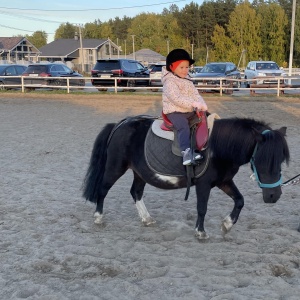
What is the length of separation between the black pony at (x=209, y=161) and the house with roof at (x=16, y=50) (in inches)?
2566

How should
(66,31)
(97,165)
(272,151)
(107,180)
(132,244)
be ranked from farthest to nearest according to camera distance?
(66,31)
(97,165)
(107,180)
(132,244)
(272,151)

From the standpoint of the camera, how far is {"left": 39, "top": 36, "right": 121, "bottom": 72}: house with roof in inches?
2842

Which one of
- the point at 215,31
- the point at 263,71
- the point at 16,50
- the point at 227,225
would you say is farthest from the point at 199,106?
the point at 215,31

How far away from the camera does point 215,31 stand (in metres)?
73.9

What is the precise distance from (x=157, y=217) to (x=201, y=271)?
4.86 ft

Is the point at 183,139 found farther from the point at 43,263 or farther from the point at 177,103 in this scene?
the point at 43,263

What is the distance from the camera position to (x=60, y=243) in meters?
4.21

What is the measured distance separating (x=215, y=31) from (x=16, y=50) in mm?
35827

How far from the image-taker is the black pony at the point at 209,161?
3662 mm

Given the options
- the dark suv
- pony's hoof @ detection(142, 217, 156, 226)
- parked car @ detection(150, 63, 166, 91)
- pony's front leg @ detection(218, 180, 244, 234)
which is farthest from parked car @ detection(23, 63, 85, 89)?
pony's front leg @ detection(218, 180, 244, 234)

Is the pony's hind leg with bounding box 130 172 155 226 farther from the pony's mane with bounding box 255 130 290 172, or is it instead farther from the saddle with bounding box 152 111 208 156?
the pony's mane with bounding box 255 130 290 172

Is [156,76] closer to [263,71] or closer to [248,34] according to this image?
[263,71]

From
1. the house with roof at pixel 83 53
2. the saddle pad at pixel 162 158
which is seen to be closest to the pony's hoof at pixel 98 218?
the saddle pad at pixel 162 158

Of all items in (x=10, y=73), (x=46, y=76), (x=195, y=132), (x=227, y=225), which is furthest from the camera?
(x=10, y=73)
